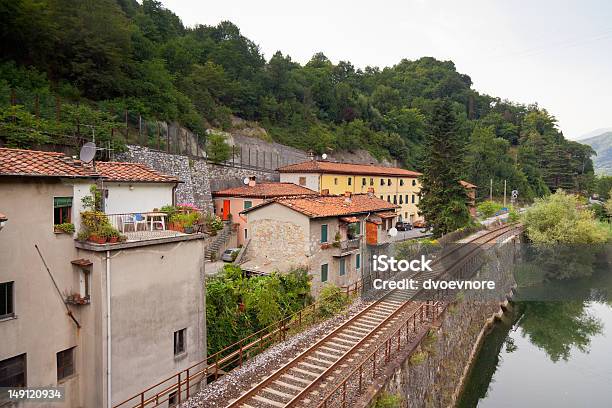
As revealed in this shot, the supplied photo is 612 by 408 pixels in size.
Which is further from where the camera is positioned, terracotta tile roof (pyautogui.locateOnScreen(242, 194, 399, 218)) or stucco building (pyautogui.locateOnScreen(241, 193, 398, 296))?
terracotta tile roof (pyautogui.locateOnScreen(242, 194, 399, 218))

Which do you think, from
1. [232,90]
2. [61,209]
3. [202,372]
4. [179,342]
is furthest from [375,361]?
[232,90]

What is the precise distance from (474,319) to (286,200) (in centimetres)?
1222

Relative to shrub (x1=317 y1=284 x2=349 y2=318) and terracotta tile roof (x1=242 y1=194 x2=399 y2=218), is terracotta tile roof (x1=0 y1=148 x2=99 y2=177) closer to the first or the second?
shrub (x1=317 y1=284 x2=349 y2=318)

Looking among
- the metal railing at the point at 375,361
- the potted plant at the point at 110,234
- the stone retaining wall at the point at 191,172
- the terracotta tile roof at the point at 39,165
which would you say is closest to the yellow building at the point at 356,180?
the stone retaining wall at the point at 191,172

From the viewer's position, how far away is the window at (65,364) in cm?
1130

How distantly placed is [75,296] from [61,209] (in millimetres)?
2330

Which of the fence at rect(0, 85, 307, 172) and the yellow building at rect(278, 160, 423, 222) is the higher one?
the fence at rect(0, 85, 307, 172)

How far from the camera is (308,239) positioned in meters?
21.8

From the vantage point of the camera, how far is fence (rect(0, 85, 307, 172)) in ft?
77.2

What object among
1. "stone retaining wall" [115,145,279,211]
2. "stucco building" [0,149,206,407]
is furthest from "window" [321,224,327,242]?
"stone retaining wall" [115,145,279,211]

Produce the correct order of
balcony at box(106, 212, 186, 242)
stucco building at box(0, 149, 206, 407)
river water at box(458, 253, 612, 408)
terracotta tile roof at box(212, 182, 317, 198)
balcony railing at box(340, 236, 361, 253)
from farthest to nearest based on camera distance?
1. terracotta tile roof at box(212, 182, 317, 198)
2. balcony railing at box(340, 236, 361, 253)
3. river water at box(458, 253, 612, 408)
4. balcony at box(106, 212, 186, 242)
5. stucco building at box(0, 149, 206, 407)

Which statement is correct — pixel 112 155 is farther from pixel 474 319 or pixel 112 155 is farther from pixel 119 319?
pixel 474 319

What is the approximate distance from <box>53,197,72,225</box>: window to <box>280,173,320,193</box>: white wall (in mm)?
28308

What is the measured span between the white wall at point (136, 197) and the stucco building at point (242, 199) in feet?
49.7
